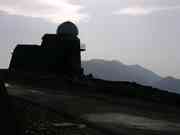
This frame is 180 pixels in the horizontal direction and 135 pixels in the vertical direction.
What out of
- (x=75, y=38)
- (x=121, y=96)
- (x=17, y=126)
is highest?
(x=75, y=38)

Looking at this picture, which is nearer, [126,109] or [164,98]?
[126,109]

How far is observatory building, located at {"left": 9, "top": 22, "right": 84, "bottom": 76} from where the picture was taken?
1994 inches

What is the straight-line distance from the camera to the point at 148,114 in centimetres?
1655

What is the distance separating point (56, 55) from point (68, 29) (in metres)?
4.75

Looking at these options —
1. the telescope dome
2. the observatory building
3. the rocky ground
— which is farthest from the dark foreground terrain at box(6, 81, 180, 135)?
the telescope dome

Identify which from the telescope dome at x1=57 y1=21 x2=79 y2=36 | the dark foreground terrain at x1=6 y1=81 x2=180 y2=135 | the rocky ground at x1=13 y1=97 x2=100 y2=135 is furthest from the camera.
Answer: the telescope dome at x1=57 y1=21 x2=79 y2=36

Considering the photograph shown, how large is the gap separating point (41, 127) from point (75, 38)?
135 feet

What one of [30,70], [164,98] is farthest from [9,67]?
[164,98]

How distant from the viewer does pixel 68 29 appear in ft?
172

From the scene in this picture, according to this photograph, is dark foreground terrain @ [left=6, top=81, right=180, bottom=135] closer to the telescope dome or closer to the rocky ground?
the rocky ground

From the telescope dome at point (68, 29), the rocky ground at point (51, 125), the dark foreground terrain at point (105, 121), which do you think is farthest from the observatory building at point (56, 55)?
the rocky ground at point (51, 125)

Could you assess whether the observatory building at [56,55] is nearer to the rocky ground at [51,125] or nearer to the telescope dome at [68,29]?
the telescope dome at [68,29]

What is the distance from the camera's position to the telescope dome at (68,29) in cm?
5223

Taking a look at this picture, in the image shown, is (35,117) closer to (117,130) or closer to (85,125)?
(85,125)
